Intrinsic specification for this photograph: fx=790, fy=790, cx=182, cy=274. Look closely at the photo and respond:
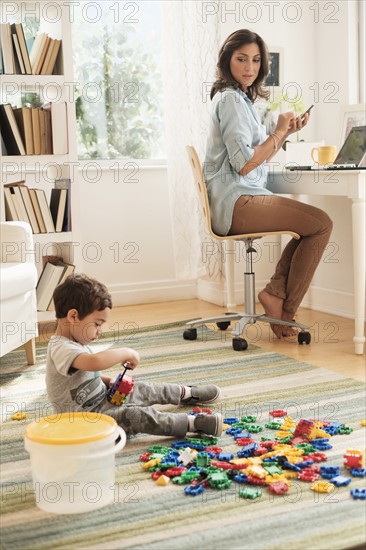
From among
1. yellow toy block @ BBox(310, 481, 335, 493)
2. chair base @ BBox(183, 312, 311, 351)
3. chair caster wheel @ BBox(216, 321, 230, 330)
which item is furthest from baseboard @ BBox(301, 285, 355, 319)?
yellow toy block @ BBox(310, 481, 335, 493)

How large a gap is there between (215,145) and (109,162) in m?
1.05

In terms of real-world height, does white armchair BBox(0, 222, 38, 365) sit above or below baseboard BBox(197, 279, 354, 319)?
above

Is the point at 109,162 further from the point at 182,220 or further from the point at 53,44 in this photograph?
the point at 53,44

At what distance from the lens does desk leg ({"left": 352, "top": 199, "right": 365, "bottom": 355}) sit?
10.5 ft

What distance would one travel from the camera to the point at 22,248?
10.2 feet

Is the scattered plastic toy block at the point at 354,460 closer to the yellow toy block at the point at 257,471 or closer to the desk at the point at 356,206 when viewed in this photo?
the yellow toy block at the point at 257,471

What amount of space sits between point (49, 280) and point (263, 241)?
1342 millimetres

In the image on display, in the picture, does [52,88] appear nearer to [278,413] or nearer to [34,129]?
[34,129]

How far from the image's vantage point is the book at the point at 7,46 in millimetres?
3553

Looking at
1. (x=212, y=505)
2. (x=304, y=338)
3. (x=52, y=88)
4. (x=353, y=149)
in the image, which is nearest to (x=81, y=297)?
(x=212, y=505)

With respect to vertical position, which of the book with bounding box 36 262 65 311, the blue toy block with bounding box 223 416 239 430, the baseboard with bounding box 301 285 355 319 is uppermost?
the book with bounding box 36 262 65 311

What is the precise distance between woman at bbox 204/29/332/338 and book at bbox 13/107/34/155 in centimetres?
82

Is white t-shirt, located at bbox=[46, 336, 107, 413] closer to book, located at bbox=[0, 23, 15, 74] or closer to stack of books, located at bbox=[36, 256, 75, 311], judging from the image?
stack of books, located at bbox=[36, 256, 75, 311]

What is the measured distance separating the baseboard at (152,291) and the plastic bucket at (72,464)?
104 inches
